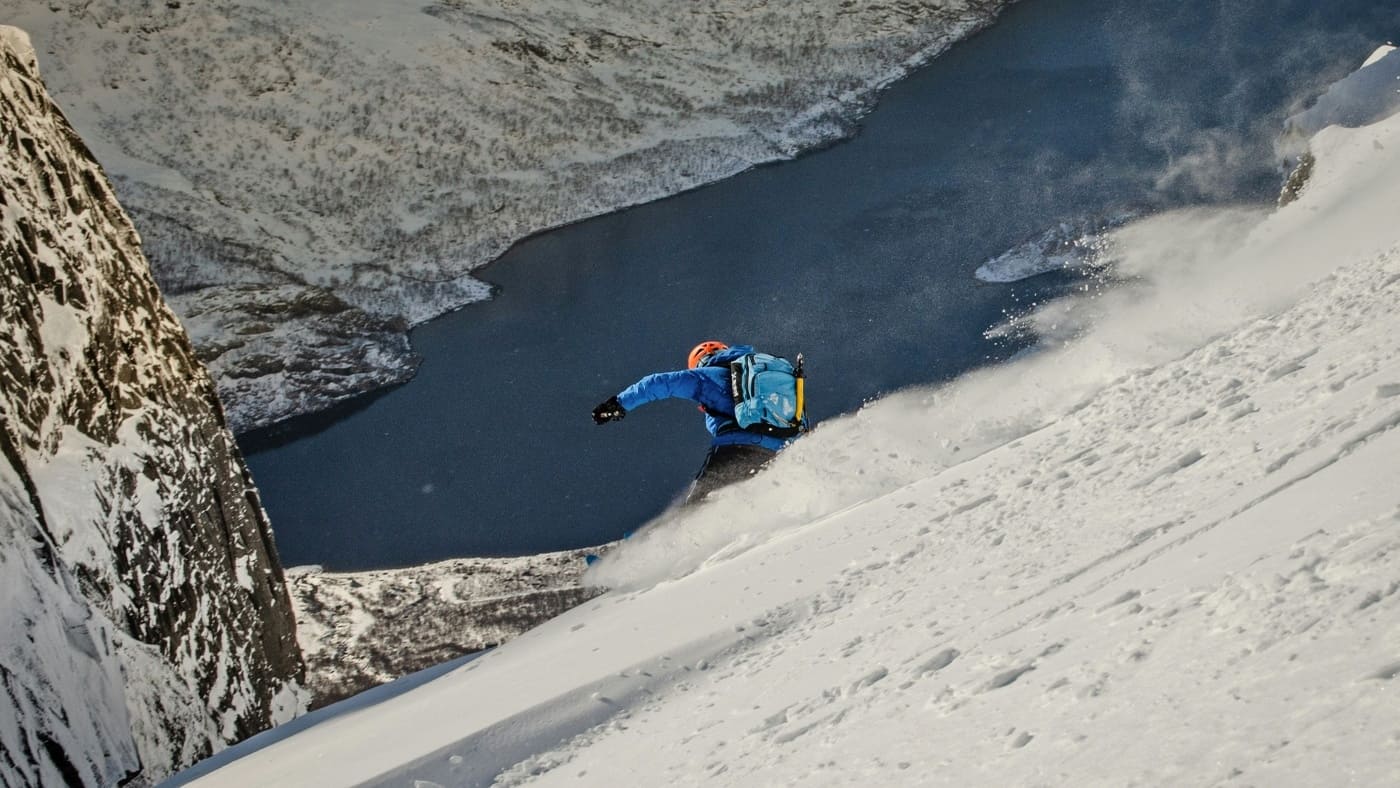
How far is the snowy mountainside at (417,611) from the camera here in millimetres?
10562

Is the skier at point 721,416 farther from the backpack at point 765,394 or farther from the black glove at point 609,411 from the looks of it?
the black glove at point 609,411

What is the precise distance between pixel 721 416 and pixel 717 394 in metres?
0.22

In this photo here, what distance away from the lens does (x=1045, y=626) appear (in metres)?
3.60

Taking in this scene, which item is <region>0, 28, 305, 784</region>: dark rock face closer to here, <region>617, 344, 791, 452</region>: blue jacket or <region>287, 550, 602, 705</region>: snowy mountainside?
<region>287, 550, 602, 705</region>: snowy mountainside

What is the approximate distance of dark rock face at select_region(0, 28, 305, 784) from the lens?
21.9 feet

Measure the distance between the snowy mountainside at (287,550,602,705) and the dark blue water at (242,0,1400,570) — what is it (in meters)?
1.45

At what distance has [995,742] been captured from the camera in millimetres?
2951

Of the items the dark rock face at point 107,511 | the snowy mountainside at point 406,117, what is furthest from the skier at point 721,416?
the snowy mountainside at point 406,117

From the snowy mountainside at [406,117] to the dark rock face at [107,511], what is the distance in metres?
12.3

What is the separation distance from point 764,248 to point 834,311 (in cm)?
293

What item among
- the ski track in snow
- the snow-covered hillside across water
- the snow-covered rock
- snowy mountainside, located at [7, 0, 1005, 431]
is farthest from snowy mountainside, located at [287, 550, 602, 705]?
snowy mountainside, located at [7, 0, 1005, 431]

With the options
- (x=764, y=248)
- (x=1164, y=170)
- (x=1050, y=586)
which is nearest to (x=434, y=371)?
(x=764, y=248)

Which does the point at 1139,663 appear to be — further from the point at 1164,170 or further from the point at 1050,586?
the point at 1164,170

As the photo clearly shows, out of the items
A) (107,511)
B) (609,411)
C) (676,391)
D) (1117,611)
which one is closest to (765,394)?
(676,391)
